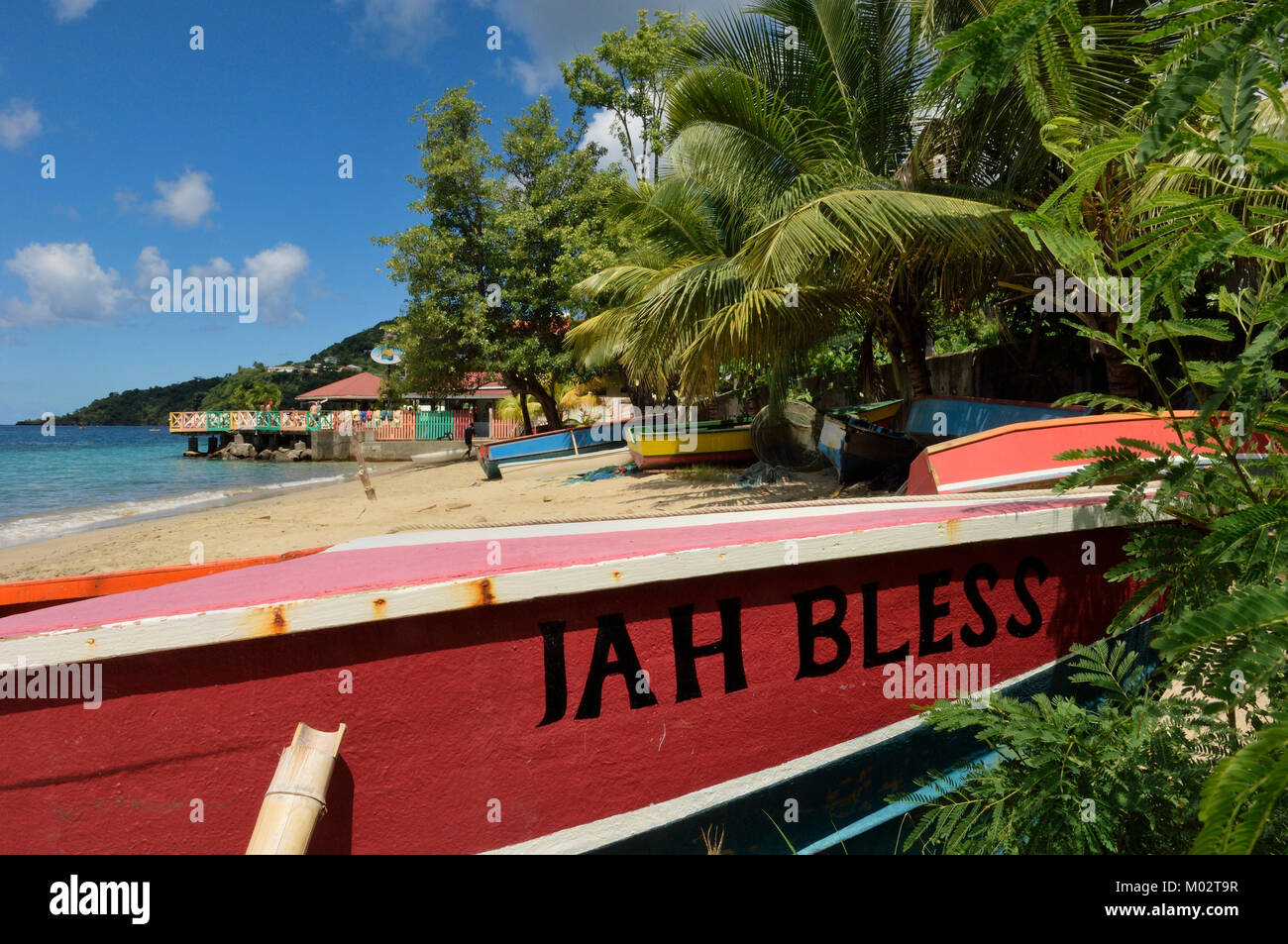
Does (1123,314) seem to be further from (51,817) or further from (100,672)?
(51,817)

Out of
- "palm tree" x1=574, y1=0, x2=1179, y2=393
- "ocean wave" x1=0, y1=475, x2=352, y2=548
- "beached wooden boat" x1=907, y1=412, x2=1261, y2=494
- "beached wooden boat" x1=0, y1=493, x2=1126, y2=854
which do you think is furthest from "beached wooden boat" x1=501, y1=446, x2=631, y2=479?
"beached wooden boat" x1=0, y1=493, x2=1126, y2=854

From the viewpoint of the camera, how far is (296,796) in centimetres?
164

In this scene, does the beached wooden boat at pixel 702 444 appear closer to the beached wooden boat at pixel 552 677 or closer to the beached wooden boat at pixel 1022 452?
the beached wooden boat at pixel 1022 452

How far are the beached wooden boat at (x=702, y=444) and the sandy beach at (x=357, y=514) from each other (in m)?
0.60

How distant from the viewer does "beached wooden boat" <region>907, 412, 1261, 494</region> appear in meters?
4.29

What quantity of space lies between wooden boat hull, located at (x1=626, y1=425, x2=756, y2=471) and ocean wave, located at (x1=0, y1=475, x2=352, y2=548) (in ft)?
43.7

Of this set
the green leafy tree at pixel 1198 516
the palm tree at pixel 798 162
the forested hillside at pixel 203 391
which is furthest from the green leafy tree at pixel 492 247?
the forested hillside at pixel 203 391

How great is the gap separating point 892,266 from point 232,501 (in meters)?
20.7

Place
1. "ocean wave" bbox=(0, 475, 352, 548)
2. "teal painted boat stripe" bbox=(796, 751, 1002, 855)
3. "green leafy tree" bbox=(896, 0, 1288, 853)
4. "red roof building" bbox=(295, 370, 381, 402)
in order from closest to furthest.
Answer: "green leafy tree" bbox=(896, 0, 1288, 853)
"teal painted boat stripe" bbox=(796, 751, 1002, 855)
"ocean wave" bbox=(0, 475, 352, 548)
"red roof building" bbox=(295, 370, 381, 402)

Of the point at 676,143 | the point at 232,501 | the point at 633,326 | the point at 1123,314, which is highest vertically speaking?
the point at 676,143

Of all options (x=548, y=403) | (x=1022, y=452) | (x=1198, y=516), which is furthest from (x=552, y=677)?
(x=548, y=403)

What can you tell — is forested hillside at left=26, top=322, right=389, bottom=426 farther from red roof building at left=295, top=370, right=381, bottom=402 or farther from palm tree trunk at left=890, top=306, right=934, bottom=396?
palm tree trunk at left=890, top=306, right=934, bottom=396
